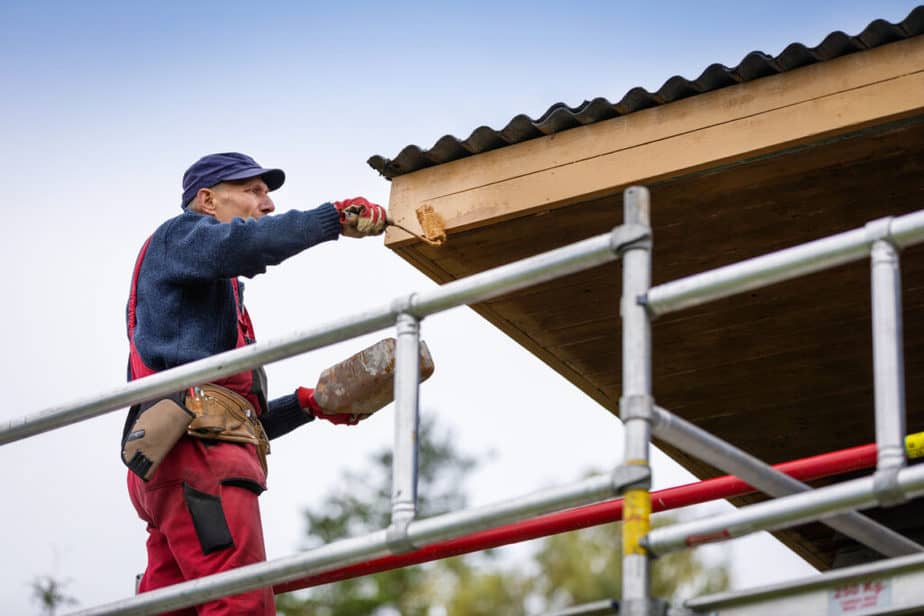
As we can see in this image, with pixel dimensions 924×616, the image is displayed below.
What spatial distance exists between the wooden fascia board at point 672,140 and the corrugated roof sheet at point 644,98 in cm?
3

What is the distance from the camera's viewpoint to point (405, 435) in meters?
4.42

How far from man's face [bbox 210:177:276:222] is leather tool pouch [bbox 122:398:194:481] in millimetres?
1110

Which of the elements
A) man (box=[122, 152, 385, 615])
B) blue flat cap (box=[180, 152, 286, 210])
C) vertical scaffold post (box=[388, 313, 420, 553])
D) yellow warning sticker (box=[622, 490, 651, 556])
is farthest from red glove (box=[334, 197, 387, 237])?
yellow warning sticker (box=[622, 490, 651, 556])

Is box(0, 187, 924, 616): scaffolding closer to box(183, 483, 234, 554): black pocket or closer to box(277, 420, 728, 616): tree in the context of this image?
box(183, 483, 234, 554): black pocket

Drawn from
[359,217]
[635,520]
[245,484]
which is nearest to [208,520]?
[245,484]

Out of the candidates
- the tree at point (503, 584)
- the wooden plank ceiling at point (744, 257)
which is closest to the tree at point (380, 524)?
the tree at point (503, 584)

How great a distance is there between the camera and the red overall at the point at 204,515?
18.1ft

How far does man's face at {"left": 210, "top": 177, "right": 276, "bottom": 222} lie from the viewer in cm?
648

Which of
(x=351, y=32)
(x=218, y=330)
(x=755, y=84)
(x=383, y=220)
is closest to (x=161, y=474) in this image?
(x=218, y=330)

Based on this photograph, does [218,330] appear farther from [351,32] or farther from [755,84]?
[351,32]

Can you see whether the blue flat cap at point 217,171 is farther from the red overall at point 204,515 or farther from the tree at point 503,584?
the tree at point 503,584

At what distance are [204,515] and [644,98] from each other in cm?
227

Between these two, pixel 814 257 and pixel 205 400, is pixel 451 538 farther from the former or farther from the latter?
pixel 205 400

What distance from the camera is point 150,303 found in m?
5.92
